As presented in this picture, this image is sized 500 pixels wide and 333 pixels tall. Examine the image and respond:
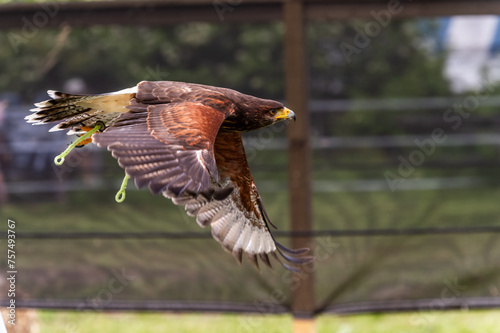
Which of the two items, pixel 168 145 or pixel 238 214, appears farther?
pixel 238 214

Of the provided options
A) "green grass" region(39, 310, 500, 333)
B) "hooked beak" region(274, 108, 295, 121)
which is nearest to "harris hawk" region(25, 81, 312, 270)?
"hooked beak" region(274, 108, 295, 121)

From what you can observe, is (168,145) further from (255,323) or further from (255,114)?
(255,323)

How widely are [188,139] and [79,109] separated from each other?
95 cm

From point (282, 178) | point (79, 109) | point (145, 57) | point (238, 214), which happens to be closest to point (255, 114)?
point (238, 214)

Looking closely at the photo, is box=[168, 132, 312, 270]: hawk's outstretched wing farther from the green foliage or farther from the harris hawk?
the green foliage

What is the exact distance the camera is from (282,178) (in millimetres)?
6523

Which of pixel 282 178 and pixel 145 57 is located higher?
pixel 145 57

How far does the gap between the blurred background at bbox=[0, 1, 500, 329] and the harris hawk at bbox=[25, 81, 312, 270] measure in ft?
5.86

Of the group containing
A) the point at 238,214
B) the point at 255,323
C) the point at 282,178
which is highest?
the point at 238,214

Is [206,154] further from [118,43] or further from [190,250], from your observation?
[118,43]

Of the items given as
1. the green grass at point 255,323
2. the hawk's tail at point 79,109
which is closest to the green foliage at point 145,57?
the green grass at point 255,323

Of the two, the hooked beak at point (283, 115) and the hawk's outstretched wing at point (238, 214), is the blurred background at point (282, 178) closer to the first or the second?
the hawk's outstretched wing at point (238, 214)

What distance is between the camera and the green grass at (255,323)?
6531 mm

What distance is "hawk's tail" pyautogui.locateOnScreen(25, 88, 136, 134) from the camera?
4.18 m
